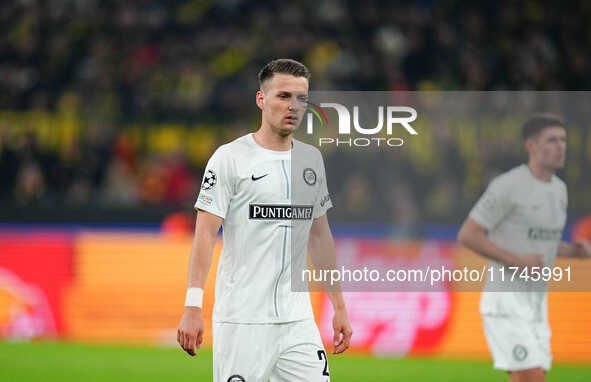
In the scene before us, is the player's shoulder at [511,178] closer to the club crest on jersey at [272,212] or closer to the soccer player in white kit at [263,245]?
the soccer player in white kit at [263,245]

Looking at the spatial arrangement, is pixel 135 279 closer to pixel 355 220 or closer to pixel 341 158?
pixel 355 220

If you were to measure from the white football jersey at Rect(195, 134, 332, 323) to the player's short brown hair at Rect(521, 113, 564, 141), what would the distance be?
1.93 metres

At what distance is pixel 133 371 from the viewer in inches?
383

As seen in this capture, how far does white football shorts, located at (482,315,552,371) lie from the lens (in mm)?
5941

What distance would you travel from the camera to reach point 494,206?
20.4 ft

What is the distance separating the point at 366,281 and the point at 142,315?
4928 millimetres

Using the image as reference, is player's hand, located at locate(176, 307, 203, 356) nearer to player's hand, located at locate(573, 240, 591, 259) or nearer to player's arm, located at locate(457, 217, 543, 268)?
player's arm, located at locate(457, 217, 543, 268)

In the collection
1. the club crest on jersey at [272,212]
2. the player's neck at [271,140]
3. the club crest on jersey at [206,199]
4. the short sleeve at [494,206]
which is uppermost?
the player's neck at [271,140]

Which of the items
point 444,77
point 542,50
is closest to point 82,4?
point 444,77

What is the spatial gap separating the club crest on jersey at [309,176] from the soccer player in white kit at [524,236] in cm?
156

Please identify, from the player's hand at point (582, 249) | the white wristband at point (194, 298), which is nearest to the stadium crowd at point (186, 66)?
the player's hand at point (582, 249)

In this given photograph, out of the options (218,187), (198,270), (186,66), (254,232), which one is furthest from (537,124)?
(186,66)

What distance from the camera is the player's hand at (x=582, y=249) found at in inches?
242

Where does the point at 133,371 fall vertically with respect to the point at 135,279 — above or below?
below
